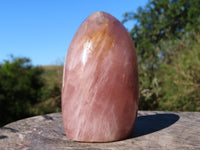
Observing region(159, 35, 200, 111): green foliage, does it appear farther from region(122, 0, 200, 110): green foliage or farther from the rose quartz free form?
the rose quartz free form

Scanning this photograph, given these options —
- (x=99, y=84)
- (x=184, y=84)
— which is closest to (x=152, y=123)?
(x=99, y=84)

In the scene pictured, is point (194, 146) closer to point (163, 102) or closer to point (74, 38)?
point (74, 38)

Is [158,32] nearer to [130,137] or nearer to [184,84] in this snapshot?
[184,84]

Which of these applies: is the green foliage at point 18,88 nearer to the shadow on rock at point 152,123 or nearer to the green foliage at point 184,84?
the green foliage at point 184,84

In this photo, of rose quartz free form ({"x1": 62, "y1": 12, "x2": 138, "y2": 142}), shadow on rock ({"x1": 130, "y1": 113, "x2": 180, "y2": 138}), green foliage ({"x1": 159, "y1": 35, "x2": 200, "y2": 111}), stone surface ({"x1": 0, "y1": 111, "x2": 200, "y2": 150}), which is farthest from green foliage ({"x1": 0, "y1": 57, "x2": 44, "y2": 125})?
rose quartz free form ({"x1": 62, "y1": 12, "x2": 138, "y2": 142})

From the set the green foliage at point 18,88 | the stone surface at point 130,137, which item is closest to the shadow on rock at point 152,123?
the stone surface at point 130,137
